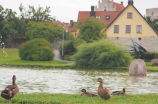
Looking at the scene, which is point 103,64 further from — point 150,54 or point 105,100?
point 105,100

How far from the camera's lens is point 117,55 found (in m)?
48.1

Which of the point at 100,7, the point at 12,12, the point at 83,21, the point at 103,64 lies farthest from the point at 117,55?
the point at 100,7

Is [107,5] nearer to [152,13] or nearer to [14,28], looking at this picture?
[152,13]

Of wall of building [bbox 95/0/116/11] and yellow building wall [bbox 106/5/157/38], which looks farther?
wall of building [bbox 95/0/116/11]

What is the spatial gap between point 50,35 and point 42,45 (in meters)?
20.5

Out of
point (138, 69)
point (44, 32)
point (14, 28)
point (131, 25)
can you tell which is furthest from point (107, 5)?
point (138, 69)

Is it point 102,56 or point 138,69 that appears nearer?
point 138,69

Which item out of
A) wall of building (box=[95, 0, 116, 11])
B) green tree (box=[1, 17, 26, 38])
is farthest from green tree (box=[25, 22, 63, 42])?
wall of building (box=[95, 0, 116, 11])

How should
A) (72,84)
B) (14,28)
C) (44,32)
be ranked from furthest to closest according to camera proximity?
(14,28) < (44,32) < (72,84)

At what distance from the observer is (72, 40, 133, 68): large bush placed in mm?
48062

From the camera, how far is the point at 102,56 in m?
47.7

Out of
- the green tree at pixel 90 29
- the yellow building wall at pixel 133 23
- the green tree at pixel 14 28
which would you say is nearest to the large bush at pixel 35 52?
the green tree at pixel 90 29

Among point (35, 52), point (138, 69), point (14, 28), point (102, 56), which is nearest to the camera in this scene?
point (138, 69)

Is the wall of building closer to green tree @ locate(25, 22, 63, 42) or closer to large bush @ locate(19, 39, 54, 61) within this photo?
green tree @ locate(25, 22, 63, 42)
